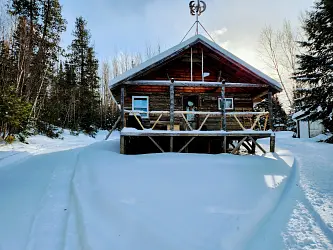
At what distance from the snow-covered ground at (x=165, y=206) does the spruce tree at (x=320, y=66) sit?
1178 centimetres

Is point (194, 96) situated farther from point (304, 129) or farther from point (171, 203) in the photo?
point (304, 129)

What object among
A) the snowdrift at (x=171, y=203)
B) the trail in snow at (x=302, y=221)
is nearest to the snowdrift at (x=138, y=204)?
the snowdrift at (x=171, y=203)

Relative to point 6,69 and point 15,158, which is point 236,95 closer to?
point 15,158

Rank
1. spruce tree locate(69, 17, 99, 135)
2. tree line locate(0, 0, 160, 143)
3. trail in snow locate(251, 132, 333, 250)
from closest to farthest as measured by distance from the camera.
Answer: trail in snow locate(251, 132, 333, 250) → tree line locate(0, 0, 160, 143) → spruce tree locate(69, 17, 99, 135)

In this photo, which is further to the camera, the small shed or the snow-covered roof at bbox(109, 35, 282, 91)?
the small shed

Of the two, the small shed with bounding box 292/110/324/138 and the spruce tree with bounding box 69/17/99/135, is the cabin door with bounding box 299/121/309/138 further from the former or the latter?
the spruce tree with bounding box 69/17/99/135

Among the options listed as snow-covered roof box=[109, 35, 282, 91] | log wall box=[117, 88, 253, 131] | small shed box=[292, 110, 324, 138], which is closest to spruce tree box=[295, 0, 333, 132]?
small shed box=[292, 110, 324, 138]

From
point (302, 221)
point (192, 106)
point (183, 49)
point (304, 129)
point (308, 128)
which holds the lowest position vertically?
point (302, 221)

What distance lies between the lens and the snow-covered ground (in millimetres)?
3439

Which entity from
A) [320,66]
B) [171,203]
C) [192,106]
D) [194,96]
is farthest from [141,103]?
[320,66]

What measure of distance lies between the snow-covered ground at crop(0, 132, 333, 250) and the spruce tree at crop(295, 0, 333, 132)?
1178 centimetres

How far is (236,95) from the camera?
13719mm

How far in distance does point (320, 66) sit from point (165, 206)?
18168 millimetres

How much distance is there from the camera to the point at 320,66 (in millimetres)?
17234
